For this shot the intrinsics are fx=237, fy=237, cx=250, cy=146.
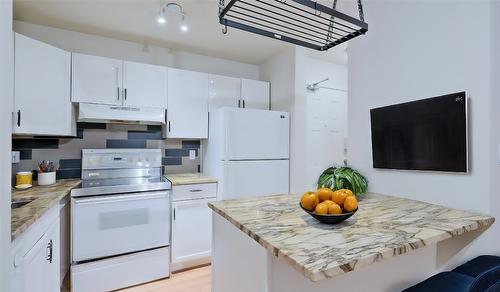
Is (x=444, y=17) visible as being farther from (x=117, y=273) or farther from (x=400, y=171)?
(x=117, y=273)

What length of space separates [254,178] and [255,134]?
47cm

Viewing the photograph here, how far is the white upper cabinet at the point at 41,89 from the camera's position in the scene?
1773mm

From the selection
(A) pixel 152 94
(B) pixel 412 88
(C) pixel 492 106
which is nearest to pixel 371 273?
(C) pixel 492 106

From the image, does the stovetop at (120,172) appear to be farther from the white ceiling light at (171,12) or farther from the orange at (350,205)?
the orange at (350,205)

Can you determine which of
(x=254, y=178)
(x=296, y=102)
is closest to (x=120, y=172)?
(x=254, y=178)

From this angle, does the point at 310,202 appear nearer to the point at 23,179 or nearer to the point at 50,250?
the point at 50,250

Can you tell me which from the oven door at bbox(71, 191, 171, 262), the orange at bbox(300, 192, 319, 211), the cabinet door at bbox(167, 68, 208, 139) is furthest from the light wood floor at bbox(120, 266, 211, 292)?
the orange at bbox(300, 192, 319, 211)

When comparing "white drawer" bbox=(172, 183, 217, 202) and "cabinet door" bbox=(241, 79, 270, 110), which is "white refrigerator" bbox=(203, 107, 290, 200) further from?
"cabinet door" bbox=(241, 79, 270, 110)

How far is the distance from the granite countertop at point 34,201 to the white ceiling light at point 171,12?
5.43 ft

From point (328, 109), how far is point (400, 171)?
1874mm

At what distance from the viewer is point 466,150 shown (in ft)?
4.22

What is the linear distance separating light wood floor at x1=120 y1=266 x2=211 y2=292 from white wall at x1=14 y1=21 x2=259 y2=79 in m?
2.34

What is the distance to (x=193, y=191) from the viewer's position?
95.3 inches

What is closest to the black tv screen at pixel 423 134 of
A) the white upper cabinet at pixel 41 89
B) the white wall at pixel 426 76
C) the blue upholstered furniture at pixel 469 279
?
the white wall at pixel 426 76
